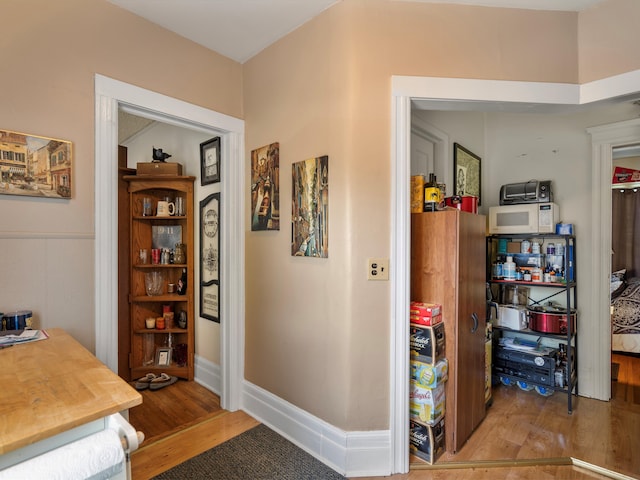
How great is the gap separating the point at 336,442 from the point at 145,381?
1.92 m

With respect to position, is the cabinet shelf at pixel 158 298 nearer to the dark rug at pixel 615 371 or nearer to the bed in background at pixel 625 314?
the dark rug at pixel 615 371

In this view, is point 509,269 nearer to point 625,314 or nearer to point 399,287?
point 399,287

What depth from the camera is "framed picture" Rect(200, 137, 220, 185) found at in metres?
2.77

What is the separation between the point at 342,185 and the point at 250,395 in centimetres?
165

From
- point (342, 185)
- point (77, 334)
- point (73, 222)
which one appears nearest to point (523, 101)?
point (342, 185)

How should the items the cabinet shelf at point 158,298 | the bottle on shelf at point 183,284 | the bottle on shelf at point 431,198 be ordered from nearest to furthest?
the bottle on shelf at point 431,198
the cabinet shelf at point 158,298
the bottle on shelf at point 183,284

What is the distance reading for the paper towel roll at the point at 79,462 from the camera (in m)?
0.73

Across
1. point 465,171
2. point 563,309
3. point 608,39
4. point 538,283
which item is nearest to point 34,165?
point 608,39

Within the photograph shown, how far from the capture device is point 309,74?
2010mm

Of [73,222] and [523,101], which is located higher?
[523,101]

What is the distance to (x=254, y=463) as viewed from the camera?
190cm

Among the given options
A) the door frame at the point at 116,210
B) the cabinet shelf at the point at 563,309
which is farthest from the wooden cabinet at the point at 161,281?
Result: the cabinet shelf at the point at 563,309

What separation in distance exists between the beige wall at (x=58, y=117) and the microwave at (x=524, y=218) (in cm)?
287

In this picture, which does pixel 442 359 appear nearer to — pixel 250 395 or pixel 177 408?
pixel 250 395
